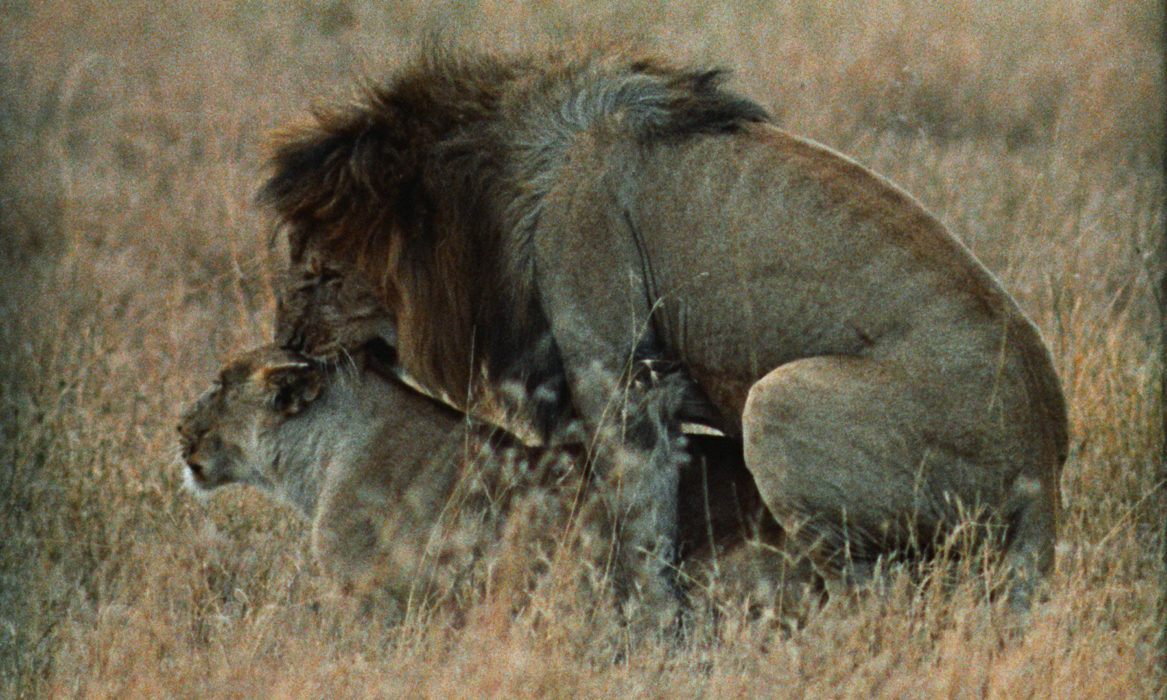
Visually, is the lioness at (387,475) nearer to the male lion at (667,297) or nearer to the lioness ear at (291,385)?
the lioness ear at (291,385)

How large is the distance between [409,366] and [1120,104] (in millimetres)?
7999

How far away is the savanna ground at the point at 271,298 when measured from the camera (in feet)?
16.2

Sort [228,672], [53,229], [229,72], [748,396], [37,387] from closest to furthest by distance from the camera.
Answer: [228,672] → [748,396] → [37,387] → [53,229] → [229,72]

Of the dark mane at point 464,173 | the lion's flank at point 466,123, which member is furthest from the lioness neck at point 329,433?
the lion's flank at point 466,123

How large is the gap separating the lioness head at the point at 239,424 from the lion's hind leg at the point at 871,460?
1.48m

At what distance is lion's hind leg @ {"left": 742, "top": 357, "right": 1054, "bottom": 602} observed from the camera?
5.12 m

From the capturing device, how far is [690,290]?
5543 mm

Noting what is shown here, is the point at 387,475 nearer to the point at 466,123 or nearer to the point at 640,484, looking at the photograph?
the point at 640,484

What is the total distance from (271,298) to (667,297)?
3.46m

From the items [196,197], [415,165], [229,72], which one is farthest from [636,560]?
[229,72]

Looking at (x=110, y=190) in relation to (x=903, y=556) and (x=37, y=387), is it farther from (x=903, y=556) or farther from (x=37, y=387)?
(x=903, y=556)

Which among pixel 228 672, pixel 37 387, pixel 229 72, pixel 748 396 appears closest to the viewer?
pixel 228 672

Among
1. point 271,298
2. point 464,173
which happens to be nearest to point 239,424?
point 464,173

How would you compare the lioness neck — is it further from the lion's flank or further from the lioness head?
the lion's flank
